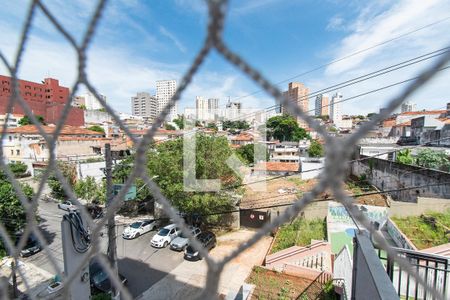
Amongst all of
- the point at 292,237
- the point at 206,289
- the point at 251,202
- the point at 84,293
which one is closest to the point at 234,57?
the point at 206,289

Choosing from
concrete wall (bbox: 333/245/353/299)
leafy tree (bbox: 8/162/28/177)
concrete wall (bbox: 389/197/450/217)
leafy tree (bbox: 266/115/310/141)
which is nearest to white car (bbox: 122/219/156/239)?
concrete wall (bbox: 333/245/353/299)

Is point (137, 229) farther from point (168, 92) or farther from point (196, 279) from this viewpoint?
point (168, 92)

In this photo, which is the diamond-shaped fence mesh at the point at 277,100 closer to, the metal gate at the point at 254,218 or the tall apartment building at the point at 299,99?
the tall apartment building at the point at 299,99

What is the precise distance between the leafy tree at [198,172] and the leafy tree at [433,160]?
6.40m

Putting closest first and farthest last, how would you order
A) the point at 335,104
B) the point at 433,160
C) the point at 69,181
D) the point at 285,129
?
the point at 335,104, the point at 433,160, the point at 69,181, the point at 285,129

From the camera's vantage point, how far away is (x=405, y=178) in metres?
8.44

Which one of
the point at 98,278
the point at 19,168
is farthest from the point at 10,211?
the point at 19,168

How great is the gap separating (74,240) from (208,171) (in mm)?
4728

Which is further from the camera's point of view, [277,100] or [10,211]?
[10,211]

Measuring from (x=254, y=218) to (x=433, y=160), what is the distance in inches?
246

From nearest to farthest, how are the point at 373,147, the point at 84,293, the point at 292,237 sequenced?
the point at 84,293 < the point at 292,237 < the point at 373,147

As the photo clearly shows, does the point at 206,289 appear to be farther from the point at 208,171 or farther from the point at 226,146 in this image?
the point at 226,146

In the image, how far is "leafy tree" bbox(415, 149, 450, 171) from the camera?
8.19 metres

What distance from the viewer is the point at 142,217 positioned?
9.55 m
